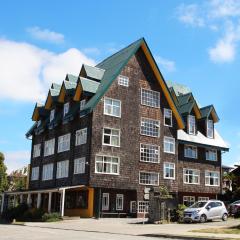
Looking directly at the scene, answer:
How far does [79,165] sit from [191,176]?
47.8ft

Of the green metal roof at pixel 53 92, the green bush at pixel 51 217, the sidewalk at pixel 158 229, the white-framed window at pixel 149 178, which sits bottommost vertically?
the sidewalk at pixel 158 229

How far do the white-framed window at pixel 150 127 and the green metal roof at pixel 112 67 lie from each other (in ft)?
18.2

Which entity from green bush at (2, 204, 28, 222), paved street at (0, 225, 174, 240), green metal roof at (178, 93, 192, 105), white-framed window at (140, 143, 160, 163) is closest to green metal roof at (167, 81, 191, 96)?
green metal roof at (178, 93, 192, 105)

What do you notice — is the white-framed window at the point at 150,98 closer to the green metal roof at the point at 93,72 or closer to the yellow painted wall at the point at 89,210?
the green metal roof at the point at 93,72

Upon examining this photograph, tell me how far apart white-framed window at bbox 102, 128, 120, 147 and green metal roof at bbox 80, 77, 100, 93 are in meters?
4.47

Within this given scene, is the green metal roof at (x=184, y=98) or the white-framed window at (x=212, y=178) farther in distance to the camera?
the green metal roof at (x=184, y=98)

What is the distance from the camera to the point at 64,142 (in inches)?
1896

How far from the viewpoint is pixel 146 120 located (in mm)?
46844

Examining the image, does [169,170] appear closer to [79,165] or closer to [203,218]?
[79,165]

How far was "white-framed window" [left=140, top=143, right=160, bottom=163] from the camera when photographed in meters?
46.0

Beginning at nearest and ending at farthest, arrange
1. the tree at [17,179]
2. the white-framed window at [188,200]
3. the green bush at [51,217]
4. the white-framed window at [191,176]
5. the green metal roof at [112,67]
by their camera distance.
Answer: the green bush at [51,217] → the green metal roof at [112,67] → the white-framed window at [191,176] → the white-framed window at [188,200] → the tree at [17,179]

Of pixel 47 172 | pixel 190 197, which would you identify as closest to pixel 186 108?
pixel 190 197

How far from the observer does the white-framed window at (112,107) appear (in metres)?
44.0

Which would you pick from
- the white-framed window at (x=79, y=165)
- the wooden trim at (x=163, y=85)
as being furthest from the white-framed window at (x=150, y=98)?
the white-framed window at (x=79, y=165)
